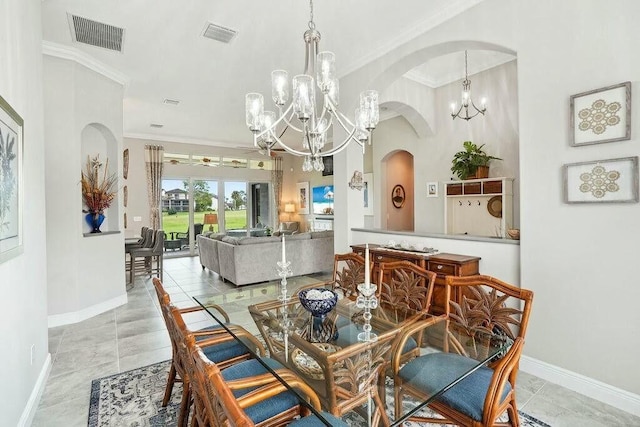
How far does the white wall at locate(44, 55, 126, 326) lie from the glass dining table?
8.39 feet

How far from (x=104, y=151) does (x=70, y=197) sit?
1.03 m

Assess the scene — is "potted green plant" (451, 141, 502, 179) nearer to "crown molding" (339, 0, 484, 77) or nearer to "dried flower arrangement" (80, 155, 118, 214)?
"crown molding" (339, 0, 484, 77)

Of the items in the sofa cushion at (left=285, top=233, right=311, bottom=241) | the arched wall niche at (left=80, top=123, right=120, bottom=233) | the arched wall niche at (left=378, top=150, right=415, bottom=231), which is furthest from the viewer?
the arched wall niche at (left=378, top=150, right=415, bottom=231)

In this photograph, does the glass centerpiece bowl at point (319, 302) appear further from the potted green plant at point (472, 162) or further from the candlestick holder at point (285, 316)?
the potted green plant at point (472, 162)

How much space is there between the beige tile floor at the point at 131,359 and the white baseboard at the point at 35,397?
0.04m

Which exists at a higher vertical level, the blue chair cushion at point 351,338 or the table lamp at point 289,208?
the table lamp at point 289,208

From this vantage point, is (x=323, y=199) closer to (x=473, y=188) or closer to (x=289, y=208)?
(x=289, y=208)

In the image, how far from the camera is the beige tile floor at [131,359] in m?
2.12

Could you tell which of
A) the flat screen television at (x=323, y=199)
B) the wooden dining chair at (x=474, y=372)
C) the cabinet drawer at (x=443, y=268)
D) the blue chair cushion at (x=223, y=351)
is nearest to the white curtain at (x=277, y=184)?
the flat screen television at (x=323, y=199)

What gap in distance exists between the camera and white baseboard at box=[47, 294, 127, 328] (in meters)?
3.79

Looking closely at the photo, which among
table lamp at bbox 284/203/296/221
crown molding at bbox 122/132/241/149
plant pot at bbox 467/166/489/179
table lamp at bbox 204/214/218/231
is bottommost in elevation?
table lamp at bbox 204/214/218/231

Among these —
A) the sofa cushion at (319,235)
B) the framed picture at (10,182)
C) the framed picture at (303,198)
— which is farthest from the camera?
the framed picture at (303,198)

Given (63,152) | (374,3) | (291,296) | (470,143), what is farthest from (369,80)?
(63,152)

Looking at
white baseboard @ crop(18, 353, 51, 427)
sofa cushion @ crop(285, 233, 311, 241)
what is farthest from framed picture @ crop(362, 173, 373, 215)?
white baseboard @ crop(18, 353, 51, 427)
